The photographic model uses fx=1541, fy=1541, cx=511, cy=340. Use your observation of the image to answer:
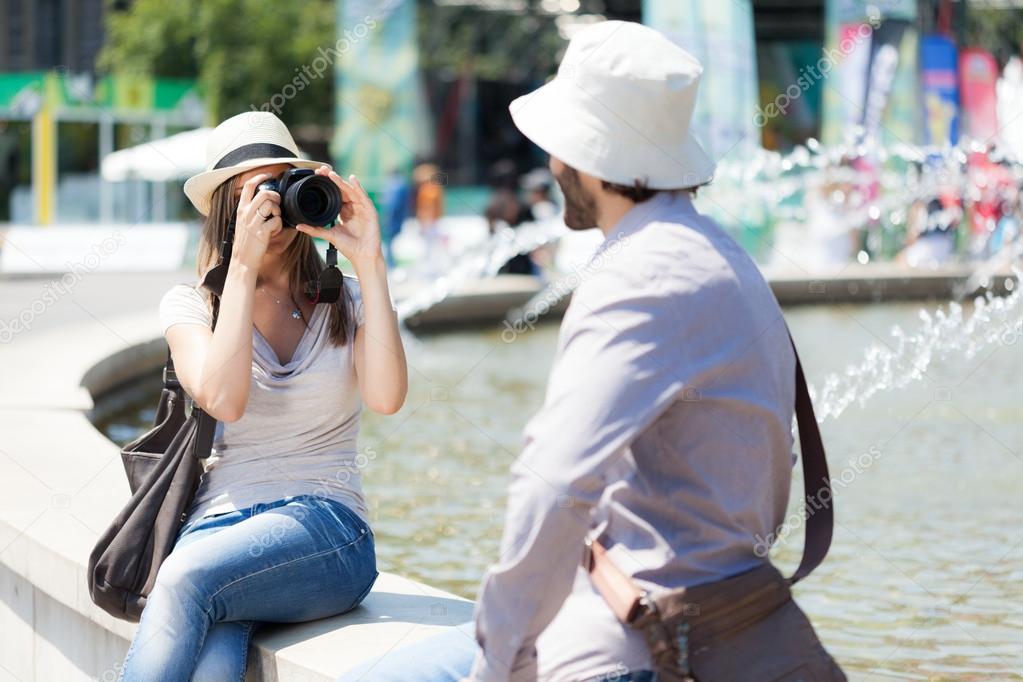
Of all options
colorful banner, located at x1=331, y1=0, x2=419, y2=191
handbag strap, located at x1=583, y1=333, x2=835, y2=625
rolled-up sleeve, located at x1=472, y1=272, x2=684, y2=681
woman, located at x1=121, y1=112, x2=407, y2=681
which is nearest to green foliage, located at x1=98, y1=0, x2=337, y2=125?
colorful banner, located at x1=331, y1=0, x2=419, y2=191

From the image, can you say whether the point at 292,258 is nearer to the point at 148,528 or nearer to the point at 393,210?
the point at 148,528

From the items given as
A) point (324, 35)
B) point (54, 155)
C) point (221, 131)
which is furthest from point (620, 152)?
point (324, 35)

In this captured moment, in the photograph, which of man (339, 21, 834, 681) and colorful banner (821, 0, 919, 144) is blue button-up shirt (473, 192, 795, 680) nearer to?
man (339, 21, 834, 681)

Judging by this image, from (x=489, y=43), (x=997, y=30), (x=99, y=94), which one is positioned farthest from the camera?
(x=489, y=43)

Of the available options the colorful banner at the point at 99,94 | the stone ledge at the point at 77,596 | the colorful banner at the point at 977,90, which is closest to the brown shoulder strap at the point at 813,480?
the stone ledge at the point at 77,596

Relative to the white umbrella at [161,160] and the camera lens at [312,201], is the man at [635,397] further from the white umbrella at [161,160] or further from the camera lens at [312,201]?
the white umbrella at [161,160]

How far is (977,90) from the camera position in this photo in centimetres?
2127

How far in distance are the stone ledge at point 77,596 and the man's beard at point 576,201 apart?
43.2 inches

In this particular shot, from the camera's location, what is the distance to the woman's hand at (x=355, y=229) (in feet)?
10.8

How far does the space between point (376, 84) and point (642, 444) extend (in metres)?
19.2

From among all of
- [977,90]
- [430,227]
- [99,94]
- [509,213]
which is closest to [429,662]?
[509,213]

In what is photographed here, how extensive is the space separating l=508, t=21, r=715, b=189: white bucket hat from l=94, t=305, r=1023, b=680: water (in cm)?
243

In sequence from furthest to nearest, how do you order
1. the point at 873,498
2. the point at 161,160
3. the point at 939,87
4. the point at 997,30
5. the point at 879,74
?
the point at 997,30 < the point at 161,160 < the point at 939,87 < the point at 879,74 < the point at 873,498

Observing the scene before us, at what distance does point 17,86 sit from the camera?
28453mm
